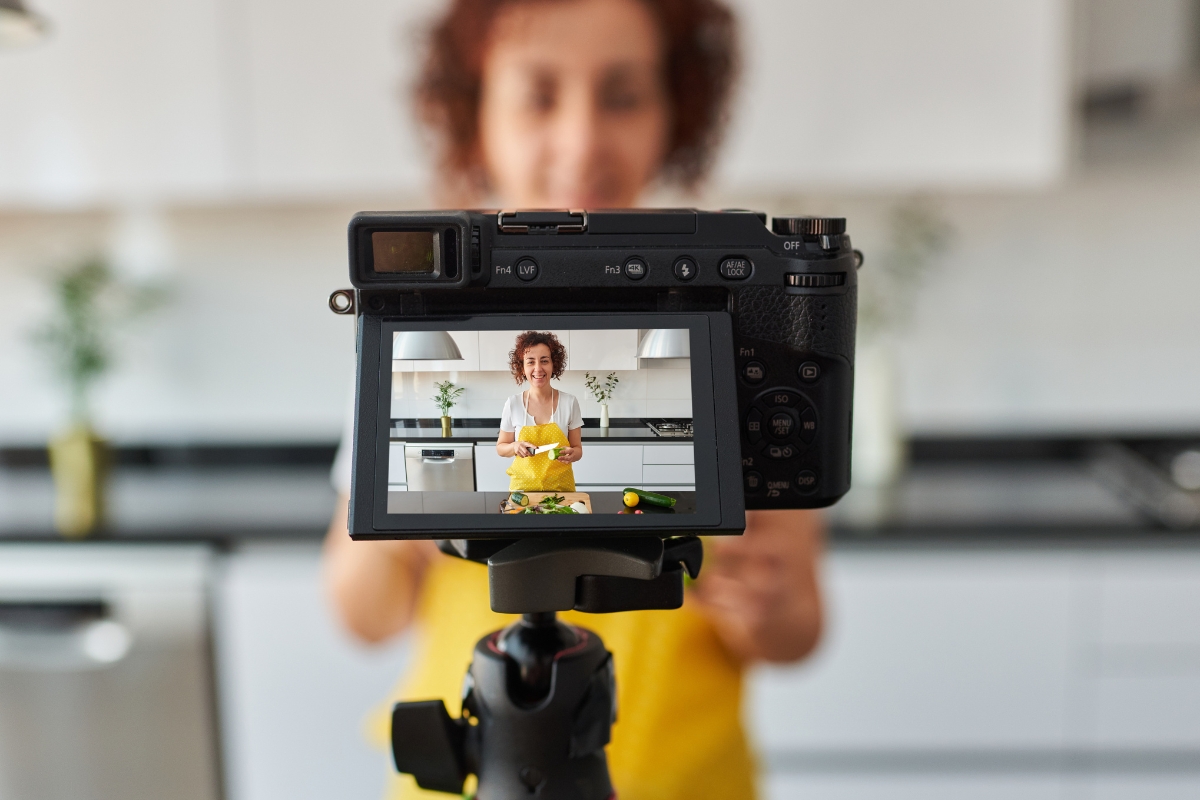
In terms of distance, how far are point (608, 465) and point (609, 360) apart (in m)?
0.05

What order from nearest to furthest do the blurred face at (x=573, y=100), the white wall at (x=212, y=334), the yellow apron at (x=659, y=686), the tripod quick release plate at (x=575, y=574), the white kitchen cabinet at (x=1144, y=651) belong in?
1. the tripod quick release plate at (x=575, y=574)
2. the yellow apron at (x=659, y=686)
3. the blurred face at (x=573, y=100)
4. the white kitchen cabinet at (x=1144, y=651)
5. the white wall at (x=212, y=334)

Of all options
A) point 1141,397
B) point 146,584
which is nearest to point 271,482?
point 146,584

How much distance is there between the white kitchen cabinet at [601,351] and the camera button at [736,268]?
0.06 m

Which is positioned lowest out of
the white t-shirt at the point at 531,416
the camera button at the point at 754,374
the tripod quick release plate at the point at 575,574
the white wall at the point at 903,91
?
the tripod quick release plate at the point at 575,574

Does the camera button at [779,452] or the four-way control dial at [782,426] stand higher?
the four-way control dial at [782,426]

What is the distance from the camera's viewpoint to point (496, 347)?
44 cm

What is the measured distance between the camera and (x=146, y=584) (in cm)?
162

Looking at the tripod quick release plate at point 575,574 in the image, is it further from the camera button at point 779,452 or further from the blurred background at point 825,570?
the blurred background at point 825,570

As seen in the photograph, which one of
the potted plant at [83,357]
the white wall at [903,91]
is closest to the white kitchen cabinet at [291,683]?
the potted plant at [83,357]

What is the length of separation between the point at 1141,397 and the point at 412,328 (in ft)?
6.98

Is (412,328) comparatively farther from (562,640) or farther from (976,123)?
(976,123)

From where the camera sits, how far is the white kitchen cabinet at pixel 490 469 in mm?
438

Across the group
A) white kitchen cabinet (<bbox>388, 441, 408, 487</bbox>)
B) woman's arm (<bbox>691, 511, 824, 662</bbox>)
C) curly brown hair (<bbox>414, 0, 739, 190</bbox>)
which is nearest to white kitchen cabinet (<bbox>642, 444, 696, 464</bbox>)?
white kitchen cabinet (<bbox>388, 441, 408, 487</bbox>)

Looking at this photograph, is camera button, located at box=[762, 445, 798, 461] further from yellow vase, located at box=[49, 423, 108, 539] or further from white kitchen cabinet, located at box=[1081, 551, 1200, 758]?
Answer: yellow vase, located at box=[49, 423, 108, 539]
